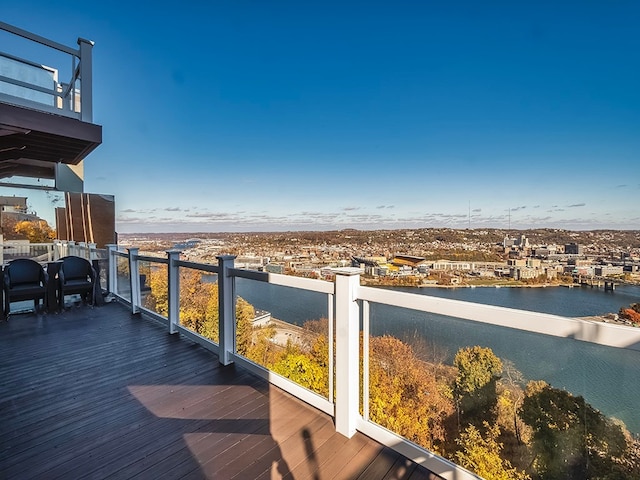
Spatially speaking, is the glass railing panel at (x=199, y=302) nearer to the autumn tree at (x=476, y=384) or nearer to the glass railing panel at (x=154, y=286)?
the glass railing panel at (x=154, y=286)

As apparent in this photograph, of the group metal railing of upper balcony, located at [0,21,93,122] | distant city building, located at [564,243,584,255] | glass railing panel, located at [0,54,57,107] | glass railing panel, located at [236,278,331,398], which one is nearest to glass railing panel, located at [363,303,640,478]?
glass railing panel, located at [236,278,331,398]

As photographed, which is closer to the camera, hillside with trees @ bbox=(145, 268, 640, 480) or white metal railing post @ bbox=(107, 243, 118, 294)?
hillside with trees @ bbox=(145, 268, 640, 480)

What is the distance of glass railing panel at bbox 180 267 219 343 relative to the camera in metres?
3.43

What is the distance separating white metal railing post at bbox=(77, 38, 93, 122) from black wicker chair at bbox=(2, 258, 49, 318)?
2877 millimetres

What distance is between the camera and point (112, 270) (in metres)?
6.13

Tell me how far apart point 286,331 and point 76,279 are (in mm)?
5436

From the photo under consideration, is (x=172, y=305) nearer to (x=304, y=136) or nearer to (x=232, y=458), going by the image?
(x=232, y=458)

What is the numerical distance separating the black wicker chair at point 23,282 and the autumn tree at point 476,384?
677cm

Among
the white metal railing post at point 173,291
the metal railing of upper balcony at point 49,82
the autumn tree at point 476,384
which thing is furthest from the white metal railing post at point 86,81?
the autumn tree at point 476,384

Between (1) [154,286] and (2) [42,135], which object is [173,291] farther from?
(2) [42,135]

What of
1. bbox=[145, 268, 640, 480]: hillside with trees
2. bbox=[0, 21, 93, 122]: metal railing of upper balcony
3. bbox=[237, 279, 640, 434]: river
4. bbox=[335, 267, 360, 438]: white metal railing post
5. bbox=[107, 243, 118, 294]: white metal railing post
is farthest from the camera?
bbox=[107, 243, 118, 294]: white metal railing post

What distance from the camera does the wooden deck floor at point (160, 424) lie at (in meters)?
1.77

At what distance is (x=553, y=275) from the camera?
351 inches

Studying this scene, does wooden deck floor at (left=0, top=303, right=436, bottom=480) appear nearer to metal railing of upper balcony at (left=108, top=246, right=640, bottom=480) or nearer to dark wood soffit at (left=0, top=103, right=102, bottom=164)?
metal railing of upper balcony at (left=108, top=246, right=640, bottom=480)
